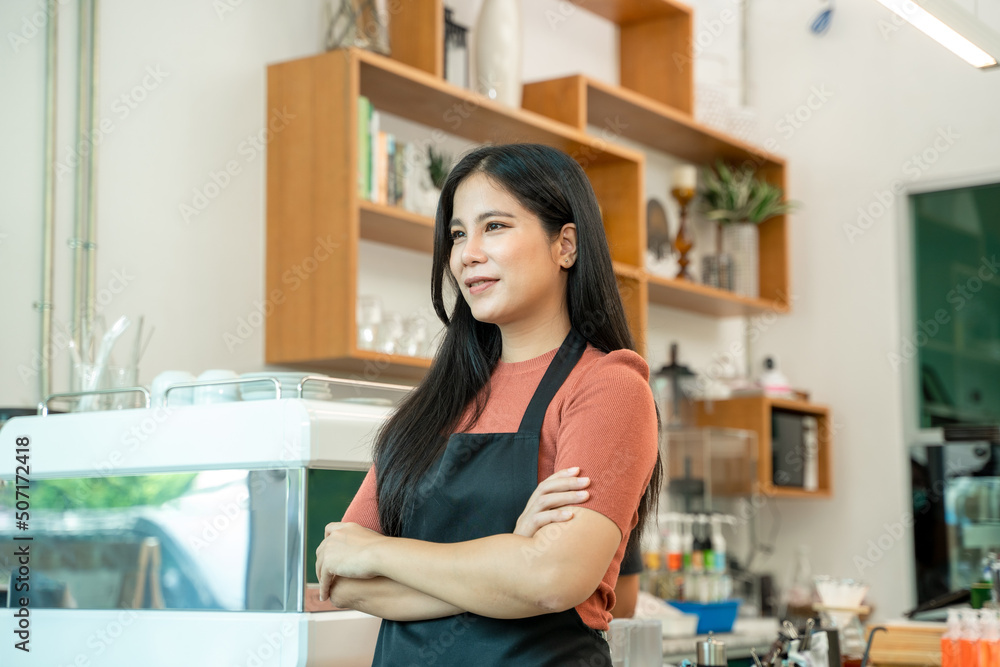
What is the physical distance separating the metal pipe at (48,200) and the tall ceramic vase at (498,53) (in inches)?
50.6

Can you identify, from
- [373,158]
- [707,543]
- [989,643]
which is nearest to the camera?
[989,643]

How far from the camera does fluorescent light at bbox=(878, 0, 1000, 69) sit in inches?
98.5

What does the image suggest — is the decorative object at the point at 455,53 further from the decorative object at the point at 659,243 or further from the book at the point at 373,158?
the decorative object at the point at 659,243

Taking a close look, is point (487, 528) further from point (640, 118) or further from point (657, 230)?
point (657, 230)

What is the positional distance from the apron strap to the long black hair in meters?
0.02

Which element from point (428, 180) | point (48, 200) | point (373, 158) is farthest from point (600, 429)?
point (428, 180)

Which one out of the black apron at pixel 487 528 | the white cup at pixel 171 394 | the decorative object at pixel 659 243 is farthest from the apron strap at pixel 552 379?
the decorative object at pixel 659 243

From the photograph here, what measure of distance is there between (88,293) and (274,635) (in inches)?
49.6

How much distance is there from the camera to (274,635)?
1.63 meters

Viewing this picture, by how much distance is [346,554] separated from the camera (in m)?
1.35

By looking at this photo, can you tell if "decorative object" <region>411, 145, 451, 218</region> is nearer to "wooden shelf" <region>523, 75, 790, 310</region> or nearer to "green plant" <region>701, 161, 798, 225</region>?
"wooden shelf" <region>523, 75, 790, 310</region>

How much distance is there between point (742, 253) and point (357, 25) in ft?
7.07

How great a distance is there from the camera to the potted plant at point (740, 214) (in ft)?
15.0

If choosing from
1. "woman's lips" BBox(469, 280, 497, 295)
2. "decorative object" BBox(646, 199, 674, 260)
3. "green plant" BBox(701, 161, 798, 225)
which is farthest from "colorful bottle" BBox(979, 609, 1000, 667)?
"green plant" BBox(701, 161, 798, 225)
